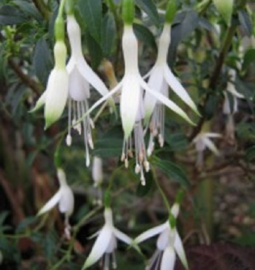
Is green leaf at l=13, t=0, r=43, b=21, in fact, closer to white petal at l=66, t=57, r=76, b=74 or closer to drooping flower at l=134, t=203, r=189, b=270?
white petal at l=66, t=57, r=76, b=74

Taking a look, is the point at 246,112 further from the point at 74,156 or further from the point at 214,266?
the point at 74,156

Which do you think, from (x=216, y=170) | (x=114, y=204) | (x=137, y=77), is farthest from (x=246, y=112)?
(x=137, y=77)

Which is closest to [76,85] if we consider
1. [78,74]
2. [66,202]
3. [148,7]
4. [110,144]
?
[78,74]

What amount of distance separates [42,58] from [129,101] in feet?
0.59

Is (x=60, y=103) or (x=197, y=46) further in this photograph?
(x=197, y=46)

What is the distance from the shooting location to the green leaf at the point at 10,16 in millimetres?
698

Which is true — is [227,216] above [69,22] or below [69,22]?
below

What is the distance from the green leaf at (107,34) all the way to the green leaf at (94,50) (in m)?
0.02

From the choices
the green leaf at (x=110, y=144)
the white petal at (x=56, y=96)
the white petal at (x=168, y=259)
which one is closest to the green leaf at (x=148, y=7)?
the white petal at (x=56, y=96)

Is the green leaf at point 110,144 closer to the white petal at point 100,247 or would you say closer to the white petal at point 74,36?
the white petal at point 100,247

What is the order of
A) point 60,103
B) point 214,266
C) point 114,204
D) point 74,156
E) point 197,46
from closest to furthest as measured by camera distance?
point 60,103, point 214,266, point 197,46, point 114,204, point 74,156

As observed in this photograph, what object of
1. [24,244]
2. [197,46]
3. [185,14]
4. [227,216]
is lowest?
[227,216]

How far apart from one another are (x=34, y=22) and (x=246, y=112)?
0.53 m

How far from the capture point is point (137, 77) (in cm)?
58
